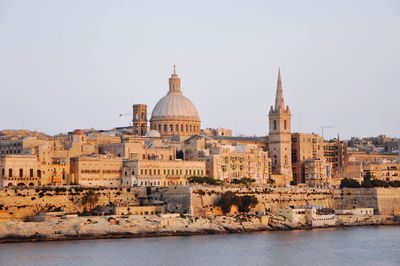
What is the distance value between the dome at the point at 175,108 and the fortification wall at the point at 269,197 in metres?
18.6

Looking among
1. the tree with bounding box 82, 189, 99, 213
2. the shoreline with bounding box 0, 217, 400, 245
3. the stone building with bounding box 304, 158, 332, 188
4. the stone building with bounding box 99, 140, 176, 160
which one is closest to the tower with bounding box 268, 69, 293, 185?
the stone building with bounding box 304, 158, 332, 188

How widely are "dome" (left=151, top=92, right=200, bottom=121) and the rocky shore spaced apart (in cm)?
2748

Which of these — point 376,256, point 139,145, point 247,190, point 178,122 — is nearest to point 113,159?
point 139,145

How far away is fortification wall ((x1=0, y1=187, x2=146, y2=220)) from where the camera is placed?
201ft

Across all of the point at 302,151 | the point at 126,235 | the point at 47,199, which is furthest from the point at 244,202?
the point at 302,151

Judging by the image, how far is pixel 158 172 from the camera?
74938 millimetres

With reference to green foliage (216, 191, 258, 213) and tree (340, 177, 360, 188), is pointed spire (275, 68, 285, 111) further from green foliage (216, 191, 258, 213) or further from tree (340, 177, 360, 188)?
green foliage (216, 191, 258, 213)

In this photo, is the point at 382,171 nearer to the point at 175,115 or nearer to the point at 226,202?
the point at 175,115

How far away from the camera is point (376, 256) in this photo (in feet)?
170

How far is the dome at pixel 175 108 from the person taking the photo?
3561 inches

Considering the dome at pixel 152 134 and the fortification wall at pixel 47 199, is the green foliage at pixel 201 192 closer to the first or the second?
the fortification wall at pixel 47 199

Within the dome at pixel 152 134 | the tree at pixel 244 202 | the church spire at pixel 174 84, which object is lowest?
the tree at pixel 244 202

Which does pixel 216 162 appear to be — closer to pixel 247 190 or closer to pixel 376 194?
pixel 247 190

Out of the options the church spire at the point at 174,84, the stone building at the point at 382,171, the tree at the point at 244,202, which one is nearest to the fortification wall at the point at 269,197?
the tree at the point at 244,202
